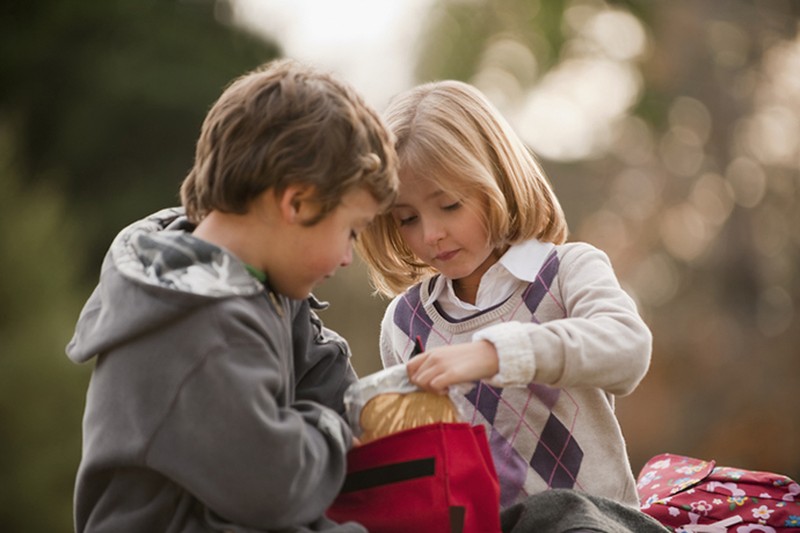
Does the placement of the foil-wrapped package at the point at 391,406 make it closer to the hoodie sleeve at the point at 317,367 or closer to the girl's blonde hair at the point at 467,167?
the hoodie sleeve at the point at 317,367

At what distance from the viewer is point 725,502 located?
2.83 m

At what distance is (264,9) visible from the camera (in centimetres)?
1452

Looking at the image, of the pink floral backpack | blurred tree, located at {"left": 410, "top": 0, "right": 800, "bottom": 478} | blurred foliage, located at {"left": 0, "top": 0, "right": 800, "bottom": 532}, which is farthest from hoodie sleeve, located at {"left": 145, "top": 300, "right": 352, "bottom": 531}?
blurred tree, located at {"left": 410, "top": 0, "right": 800, "bottom": 478}

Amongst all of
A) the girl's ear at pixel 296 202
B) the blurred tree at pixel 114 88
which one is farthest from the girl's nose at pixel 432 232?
the blurred tree at pixel 114 88

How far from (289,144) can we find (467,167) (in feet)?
2.47

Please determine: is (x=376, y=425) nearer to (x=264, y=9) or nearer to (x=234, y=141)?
(x=234, y=141)

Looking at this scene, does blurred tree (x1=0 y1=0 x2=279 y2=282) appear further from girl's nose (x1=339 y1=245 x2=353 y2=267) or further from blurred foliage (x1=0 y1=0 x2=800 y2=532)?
girl's nose (x1=339 y1=245 x2=353 y2=267)

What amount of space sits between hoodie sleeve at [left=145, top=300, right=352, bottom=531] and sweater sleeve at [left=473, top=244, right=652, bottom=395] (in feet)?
1.58

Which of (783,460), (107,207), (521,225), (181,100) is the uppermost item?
(521,225)

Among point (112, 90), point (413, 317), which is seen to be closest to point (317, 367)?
point (413, 317)

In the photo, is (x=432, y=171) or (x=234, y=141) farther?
(x=432, y=171)

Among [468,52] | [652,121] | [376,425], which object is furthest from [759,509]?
[468,52]

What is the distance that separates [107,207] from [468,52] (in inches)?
273

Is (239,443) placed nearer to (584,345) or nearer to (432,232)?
(584,345)
